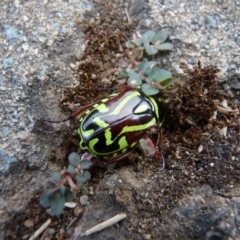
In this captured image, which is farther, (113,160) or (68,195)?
(113,160)

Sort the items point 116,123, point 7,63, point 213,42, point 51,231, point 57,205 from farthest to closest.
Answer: point 213,42 → point 7,63 → point 116,123 → point 51,231 → point 57,205

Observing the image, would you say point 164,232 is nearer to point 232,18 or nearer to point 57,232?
point 57,232

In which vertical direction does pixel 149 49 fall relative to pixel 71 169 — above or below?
above

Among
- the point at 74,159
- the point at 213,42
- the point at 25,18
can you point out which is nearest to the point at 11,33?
the point at 25,18

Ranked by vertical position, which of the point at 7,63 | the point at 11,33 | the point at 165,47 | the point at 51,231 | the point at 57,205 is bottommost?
the point at 51,231

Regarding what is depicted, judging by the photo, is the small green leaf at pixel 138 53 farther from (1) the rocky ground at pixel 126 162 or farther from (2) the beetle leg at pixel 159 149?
(2) the beetle leg at pixel 159 149

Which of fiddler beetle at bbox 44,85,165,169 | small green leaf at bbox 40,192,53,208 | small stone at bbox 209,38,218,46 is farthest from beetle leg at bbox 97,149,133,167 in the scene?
small stone at bbox 209,38,218,46

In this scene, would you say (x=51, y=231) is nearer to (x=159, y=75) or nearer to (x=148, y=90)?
(x=148, y=90)
